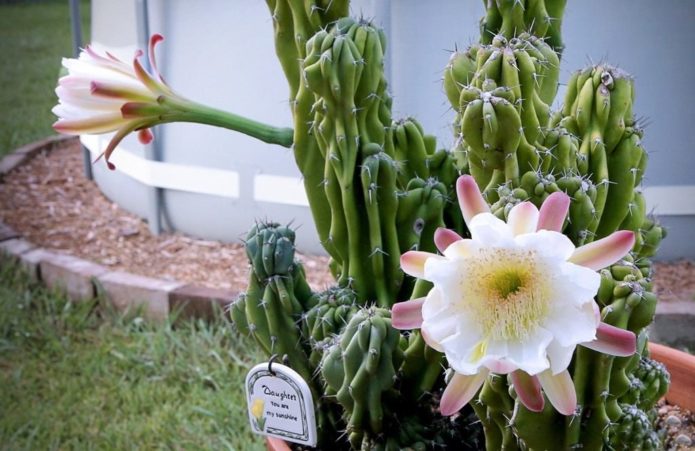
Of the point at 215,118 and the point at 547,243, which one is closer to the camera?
the point at 547,243

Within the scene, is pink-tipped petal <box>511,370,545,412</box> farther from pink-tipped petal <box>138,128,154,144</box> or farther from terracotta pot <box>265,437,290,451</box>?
pink-tipped petal <box>138,128,154,144</box>

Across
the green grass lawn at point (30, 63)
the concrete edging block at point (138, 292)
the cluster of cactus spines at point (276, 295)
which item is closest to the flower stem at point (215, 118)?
the cluster of cactus spines at point (276, 295)

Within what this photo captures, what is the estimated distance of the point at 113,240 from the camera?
3.84 m

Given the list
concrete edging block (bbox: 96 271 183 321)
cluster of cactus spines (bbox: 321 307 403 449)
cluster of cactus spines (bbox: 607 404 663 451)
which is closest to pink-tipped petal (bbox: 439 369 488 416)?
cluster of cactus spines (bbox: 321 307 403 449)

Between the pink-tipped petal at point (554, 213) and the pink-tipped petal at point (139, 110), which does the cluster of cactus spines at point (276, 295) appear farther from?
the pink-tipped petal at point (554, 213)

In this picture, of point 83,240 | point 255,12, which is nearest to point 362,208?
point 255,12

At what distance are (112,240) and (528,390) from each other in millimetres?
3137

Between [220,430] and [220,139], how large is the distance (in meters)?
1.41

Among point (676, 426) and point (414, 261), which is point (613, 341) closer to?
point (414, 261)

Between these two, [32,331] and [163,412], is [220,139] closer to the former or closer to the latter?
[32,331]

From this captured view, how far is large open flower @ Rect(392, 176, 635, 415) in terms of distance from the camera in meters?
Answer: 0.90

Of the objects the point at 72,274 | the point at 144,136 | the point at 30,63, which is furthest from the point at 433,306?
the point at 30,63

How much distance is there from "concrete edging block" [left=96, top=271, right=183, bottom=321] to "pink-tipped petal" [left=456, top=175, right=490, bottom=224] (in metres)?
2.26

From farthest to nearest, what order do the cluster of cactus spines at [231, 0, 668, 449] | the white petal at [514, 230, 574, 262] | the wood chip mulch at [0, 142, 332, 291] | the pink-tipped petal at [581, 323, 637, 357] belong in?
the wood chip mulch at [0, 142, 332, 291]
the cluster of cactus spines at [231, 0, 668, 449]
the pink-tipped petal at [581, 323, 637, 357]
the white petal at [514, 230, 574, 262]
